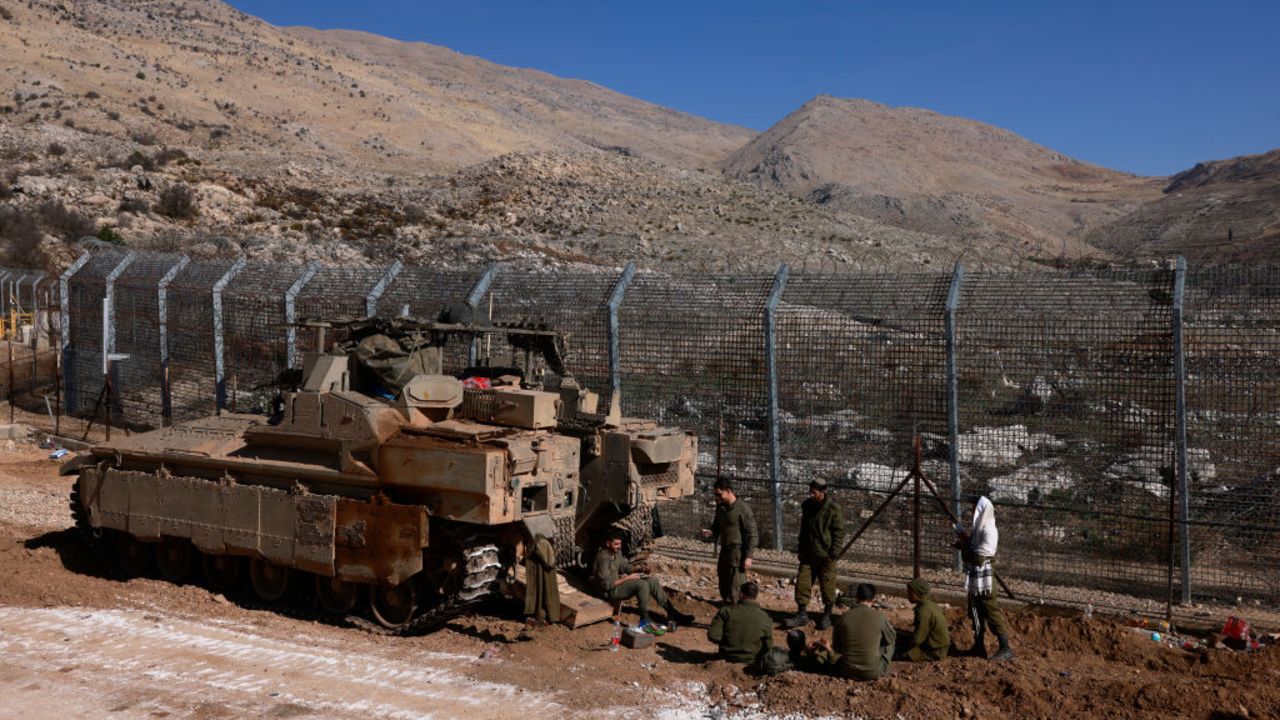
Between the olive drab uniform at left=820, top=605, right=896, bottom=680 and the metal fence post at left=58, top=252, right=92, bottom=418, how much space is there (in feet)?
57.4

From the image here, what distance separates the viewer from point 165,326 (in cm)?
1789

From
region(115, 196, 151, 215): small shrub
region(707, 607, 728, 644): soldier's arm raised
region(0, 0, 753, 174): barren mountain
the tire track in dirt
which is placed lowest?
the tire track in dirt

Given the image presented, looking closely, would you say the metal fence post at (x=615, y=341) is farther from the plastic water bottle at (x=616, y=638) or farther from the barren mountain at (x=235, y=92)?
the barren mountain at (x=235, y=92)

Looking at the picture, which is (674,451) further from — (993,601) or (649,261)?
(649,261)

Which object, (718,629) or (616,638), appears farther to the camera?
(616,638)

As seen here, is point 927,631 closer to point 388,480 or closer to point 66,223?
point 388,480

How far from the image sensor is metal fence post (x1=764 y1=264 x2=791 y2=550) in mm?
11633

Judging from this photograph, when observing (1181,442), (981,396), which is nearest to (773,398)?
(981,396)

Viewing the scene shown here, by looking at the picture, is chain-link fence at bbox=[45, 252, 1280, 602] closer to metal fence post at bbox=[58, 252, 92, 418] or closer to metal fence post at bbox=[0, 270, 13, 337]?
metal fence post at bbox=[58, 252, 92, 418]

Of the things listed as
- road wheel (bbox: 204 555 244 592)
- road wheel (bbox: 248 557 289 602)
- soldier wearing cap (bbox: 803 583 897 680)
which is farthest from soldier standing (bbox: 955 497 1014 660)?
road wheel (bbox: 204 555 244 592)

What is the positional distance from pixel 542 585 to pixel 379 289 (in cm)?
739

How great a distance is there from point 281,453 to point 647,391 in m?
4.50

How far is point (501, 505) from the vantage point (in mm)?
8516

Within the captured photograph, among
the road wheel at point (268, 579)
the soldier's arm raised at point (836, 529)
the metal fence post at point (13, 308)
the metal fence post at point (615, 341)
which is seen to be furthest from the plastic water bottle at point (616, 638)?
the metal fence post at point (13, 308)
